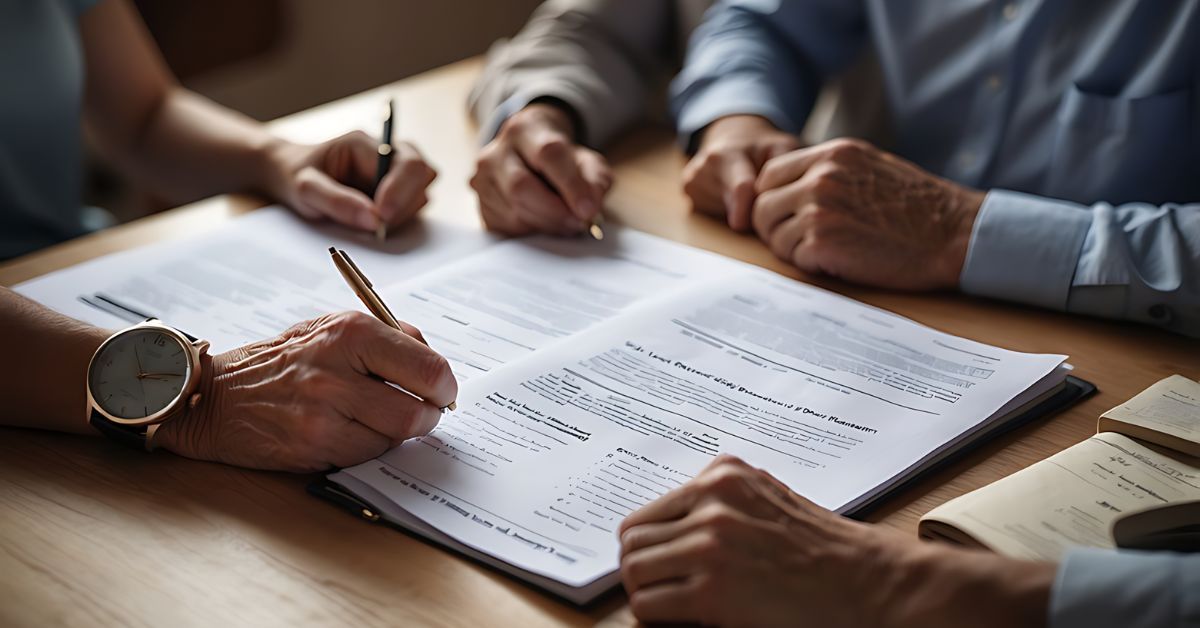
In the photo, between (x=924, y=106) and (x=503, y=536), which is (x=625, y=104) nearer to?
(x=924, y=106)

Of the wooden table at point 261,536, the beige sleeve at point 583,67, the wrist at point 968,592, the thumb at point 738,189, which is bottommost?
the wooden table at point 261,536

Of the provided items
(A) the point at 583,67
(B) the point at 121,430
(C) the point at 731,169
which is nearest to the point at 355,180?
(A) the point at 583,67

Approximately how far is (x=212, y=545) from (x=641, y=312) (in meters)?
0.44

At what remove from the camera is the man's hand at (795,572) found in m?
0.64

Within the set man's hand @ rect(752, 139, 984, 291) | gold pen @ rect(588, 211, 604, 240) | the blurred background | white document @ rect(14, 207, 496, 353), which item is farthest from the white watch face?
the blurred background

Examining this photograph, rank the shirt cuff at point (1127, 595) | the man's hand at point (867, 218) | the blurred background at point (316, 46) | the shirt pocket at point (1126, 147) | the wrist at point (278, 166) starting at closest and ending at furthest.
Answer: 1. the shirt cuff at point (1127, 595)
2. the man's hand at point (867, 218)
3. the shirt pocket at point (1126, 147)
4. the wrist at point (278, 166)
5. the blurred background at point (316, 46)

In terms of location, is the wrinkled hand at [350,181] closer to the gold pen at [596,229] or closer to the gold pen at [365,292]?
the gold pen at [596,229]

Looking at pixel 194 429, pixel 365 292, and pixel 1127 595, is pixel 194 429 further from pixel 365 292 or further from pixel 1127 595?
pixel 1127 595

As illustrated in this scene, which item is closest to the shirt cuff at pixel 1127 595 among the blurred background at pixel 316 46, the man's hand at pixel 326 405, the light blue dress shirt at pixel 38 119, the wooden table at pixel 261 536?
the wooden table at pixel 261 536

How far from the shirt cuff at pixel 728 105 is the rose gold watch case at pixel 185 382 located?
0.74 metres

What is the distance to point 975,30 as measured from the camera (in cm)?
135

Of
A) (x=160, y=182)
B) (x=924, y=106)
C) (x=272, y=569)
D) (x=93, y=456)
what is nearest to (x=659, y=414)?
(x=272, y=569)

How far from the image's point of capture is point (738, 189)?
1229 millimetres

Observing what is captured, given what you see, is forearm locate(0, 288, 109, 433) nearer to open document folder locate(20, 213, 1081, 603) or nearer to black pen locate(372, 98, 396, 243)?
open document folder locate(20, 213, 1081, 603)
